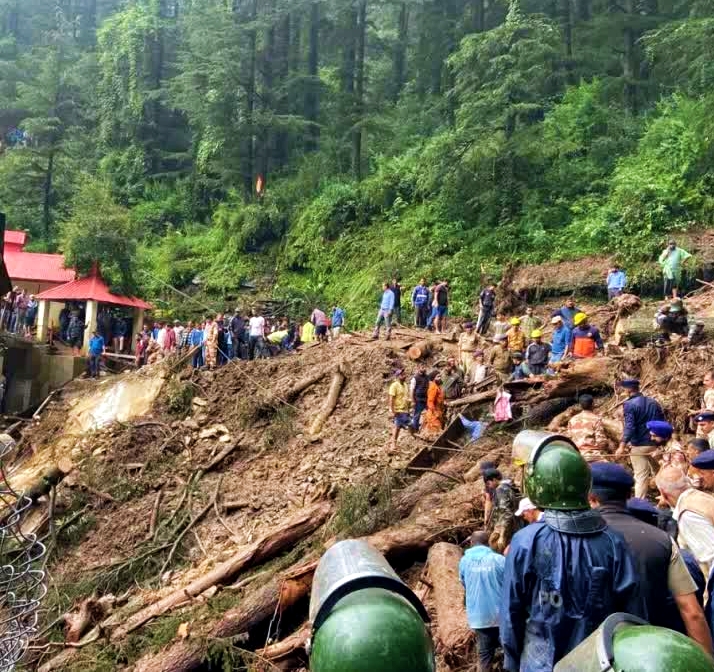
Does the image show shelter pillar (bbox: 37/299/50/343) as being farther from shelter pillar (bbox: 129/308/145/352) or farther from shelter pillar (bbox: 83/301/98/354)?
shelter pillar (bbox: 129/308/145/352)

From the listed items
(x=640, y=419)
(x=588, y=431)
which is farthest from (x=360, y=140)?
(x=640, y=419)

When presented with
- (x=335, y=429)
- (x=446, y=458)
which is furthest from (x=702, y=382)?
(x=335, y=429)

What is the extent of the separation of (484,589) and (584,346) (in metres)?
8.07

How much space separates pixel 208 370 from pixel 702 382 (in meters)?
11.5

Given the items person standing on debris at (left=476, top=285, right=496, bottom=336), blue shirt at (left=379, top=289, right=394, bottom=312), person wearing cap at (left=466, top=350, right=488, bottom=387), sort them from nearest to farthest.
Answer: person wearing cap at (left=466, top=350, right=488, bottom=387) < blue shirt at (left=379, top=289, right=394, bottom=312) < person standing on debris at (left=476, top=285, right=496, bottom=336)

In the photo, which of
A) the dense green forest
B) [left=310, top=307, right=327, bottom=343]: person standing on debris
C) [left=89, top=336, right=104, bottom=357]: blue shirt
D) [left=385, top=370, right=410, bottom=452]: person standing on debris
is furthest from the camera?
the dense green forest

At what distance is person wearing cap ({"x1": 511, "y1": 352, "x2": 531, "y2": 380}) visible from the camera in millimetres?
12898

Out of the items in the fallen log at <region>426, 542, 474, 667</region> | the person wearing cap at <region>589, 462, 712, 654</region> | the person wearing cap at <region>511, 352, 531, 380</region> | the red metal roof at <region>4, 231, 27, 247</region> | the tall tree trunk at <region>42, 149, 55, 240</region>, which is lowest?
the fallen log at <region>426, 542, 474, 667</region>

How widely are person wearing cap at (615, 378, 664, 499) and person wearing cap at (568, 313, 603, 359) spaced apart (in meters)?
4.15

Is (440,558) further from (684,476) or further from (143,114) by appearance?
(143,114)

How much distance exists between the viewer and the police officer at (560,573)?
2.96 meters

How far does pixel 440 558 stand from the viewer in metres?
7.53

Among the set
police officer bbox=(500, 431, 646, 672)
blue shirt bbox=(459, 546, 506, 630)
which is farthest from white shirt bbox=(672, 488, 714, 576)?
blue shirt bbox=(459, 546, 506, 630)

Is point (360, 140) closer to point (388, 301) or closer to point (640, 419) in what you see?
point (388, 301)
